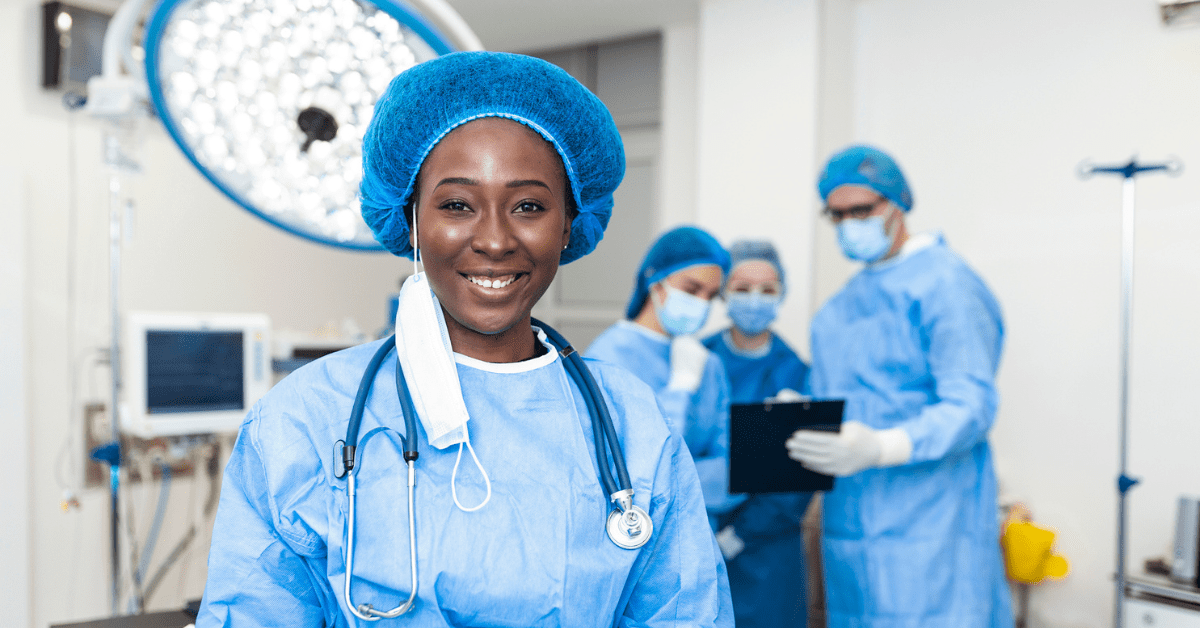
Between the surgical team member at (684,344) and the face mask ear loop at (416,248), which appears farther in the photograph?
the surgical team member at (684,344)

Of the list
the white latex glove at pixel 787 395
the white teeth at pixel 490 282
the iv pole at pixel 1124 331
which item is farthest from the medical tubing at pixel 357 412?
the iv pole at pixel 1124 331

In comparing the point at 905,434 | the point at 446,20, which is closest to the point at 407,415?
the point at 446,20

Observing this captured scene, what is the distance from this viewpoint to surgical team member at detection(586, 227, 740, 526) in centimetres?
186

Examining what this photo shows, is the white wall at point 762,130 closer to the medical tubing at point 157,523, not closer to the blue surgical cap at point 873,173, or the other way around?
the blue surgical cap at point 873,173

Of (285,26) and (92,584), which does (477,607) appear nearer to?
(285,26)

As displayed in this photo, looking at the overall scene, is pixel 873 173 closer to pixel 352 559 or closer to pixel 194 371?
pixel 352 559

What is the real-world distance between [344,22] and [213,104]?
20cm

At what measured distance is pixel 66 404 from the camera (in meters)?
2.54

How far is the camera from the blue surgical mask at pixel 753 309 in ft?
7.56

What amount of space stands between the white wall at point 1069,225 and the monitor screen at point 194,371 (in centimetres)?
186

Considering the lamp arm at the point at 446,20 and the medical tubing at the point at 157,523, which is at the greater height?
the lamp arm at the point at 446,20

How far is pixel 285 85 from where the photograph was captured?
1.06m

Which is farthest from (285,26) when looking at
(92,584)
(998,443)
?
(998,443)

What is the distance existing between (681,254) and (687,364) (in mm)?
254
